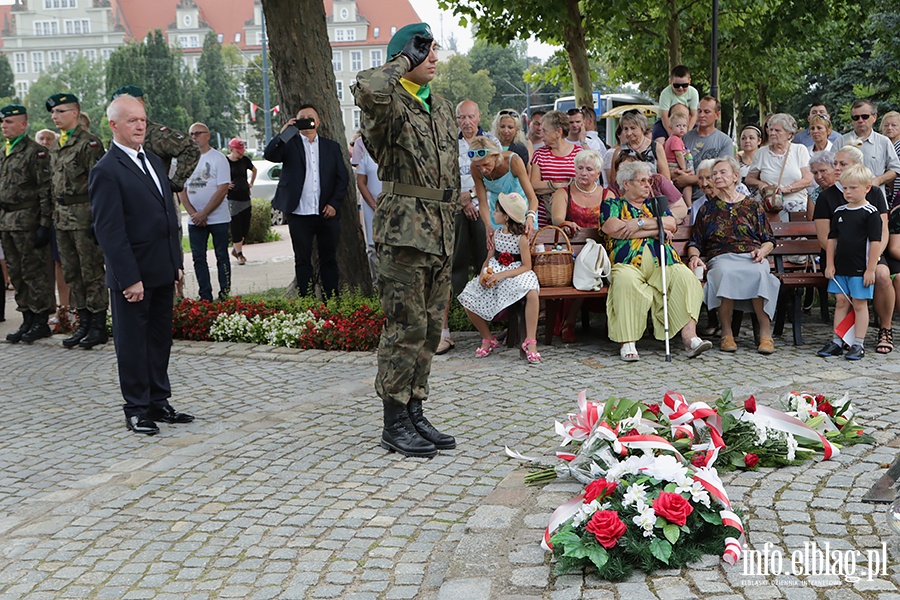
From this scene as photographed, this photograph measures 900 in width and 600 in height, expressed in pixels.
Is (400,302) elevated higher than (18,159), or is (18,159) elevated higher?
(18,159)

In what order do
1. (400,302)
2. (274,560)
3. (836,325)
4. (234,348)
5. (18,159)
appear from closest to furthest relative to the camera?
(274,560) < (400,302) < (836,325) < (234,348) < (18,159)

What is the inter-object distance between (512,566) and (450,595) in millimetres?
333

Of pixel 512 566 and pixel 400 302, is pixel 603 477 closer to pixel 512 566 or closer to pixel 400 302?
pixel 512 566

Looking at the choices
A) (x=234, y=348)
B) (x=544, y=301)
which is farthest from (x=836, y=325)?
(x=234, y=348)

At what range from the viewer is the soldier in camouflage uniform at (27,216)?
10703 millimetres

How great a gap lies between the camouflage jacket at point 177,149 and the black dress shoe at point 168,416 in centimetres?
391

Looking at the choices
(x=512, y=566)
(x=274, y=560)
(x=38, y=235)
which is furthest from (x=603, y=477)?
(x=38, y=235)

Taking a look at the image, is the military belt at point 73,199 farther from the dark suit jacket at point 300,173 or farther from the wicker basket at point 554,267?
the wicker basket at point 554,267

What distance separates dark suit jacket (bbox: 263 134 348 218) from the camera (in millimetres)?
10180

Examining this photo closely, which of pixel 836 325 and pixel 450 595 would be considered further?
pixel 836 325

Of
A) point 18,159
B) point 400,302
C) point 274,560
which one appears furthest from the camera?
point 18,159

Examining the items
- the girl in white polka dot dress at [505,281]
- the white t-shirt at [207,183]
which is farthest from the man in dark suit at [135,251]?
the white t-shirt at [207,183]

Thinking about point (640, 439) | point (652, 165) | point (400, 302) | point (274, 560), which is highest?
point (652, 165)

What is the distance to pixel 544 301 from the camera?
32.0 feet
